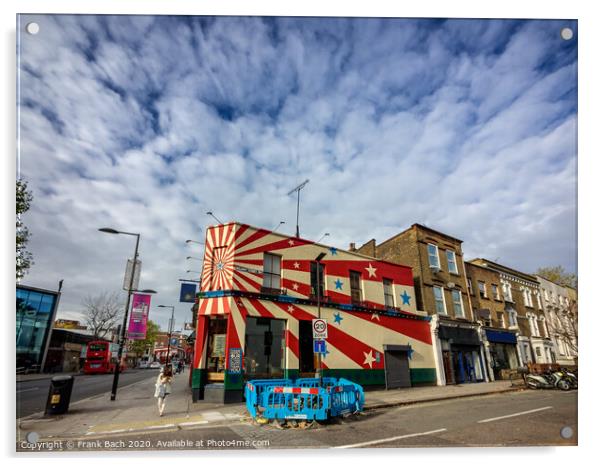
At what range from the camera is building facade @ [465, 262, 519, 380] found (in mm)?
22875

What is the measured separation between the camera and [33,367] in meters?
34.8

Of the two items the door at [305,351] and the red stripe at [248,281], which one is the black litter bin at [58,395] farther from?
the door at [305,351]

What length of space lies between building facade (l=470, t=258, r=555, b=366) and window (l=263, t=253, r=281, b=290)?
19.6 m

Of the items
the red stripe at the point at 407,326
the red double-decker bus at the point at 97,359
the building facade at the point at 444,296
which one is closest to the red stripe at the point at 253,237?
the red stripe at the point at 407,326

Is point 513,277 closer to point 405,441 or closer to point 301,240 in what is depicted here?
point 301,240

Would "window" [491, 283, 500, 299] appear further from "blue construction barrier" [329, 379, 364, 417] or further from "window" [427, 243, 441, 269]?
"blue construction barrier" [329, 379, 364, 417]

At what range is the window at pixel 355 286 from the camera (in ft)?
57.1

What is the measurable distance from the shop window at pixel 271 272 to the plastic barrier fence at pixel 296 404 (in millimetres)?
6539

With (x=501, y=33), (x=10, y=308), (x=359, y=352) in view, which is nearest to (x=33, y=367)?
(x=359, y=352)

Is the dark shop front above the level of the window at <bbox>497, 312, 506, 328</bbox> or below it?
below

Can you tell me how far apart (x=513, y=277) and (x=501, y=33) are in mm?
27820

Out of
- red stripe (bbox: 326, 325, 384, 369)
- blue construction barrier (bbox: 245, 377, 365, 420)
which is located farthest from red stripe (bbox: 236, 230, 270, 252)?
blue construction barrier (bbox: 245, 377, 365, 420)

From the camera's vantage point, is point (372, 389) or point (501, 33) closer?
point (501, 33)

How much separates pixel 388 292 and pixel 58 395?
51.8 ft
